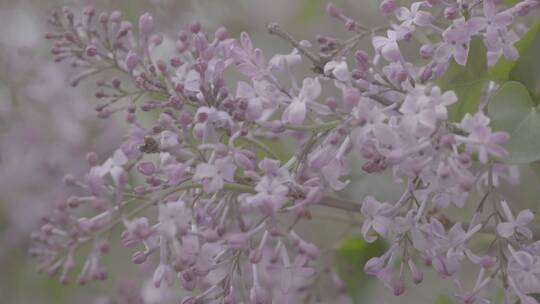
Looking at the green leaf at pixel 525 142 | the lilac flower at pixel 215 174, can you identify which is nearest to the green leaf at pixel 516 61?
the green leaf at pixel 525 142

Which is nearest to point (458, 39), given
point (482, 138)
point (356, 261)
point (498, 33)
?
point (498, 33)

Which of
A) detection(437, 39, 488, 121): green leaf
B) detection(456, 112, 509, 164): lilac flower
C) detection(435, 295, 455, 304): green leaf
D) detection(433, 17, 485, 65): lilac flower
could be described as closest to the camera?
detection(456, 112, 509, 164): lilac flower

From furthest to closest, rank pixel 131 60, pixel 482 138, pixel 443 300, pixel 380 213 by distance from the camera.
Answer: pixel 443 300 < pixel 131 60 < pixel 380 213 < pixel 482 138

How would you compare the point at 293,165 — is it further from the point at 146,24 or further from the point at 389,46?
the point at 146,24

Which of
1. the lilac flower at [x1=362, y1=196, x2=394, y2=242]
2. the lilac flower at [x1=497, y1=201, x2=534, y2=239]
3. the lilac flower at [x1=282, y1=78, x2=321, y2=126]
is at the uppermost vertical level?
the lilac flower at [x1=282, y1=78, x2=321, y2=126]

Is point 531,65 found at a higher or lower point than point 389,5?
lower

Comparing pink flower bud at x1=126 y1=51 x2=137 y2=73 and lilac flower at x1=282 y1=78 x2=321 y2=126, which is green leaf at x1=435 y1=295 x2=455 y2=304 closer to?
lilac flower at x1=282 y1=78 x2=321 y2=126

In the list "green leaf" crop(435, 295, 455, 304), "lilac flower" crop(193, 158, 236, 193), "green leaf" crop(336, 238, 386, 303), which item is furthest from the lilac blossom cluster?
"green leaf" crop(336, 238, 386, 303)
